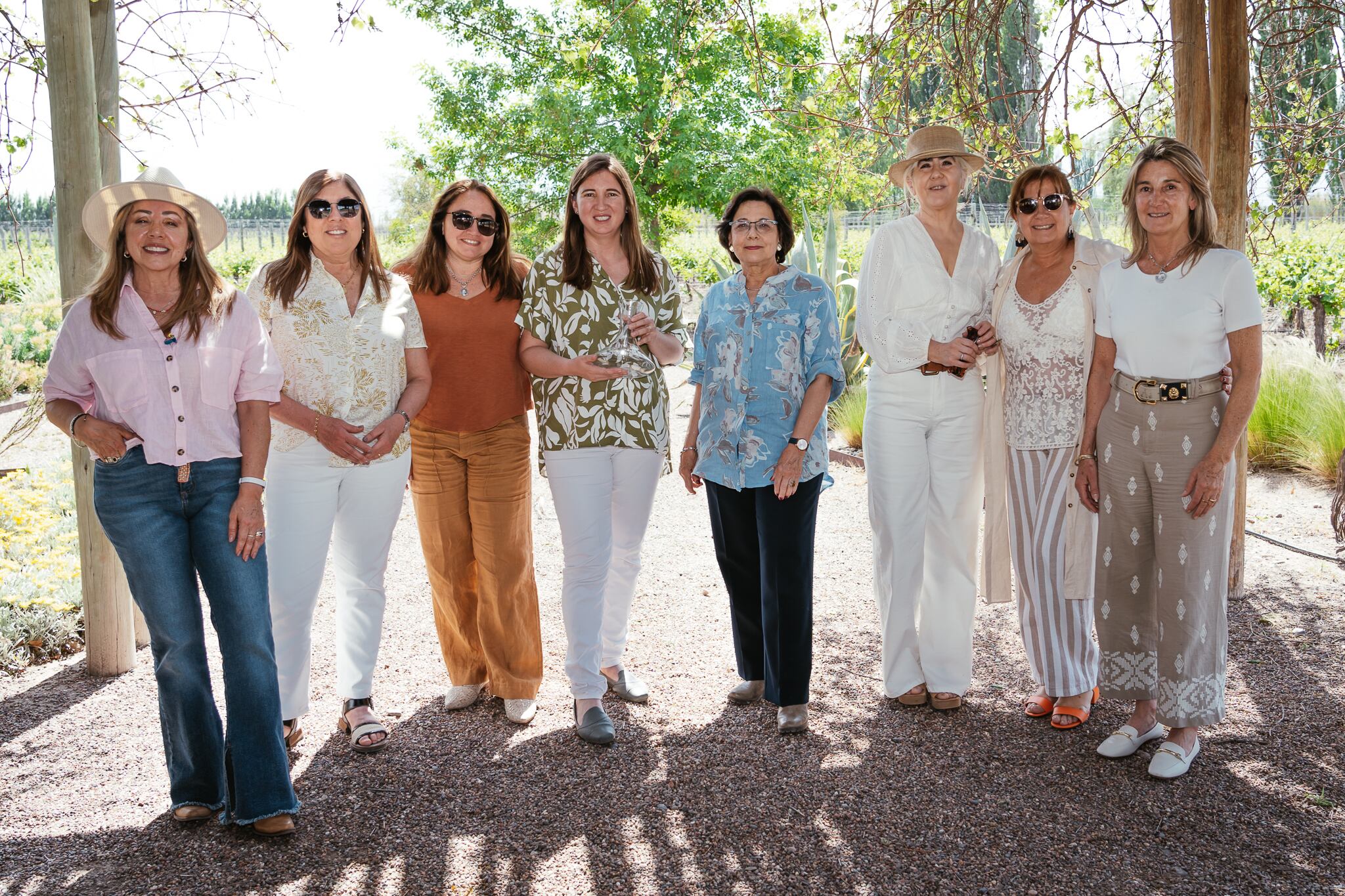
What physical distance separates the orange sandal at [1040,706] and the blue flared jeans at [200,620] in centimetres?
276

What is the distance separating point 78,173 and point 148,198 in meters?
1.68

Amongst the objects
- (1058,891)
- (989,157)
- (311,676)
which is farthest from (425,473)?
(989,157)

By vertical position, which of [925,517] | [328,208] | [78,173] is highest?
[78,173]

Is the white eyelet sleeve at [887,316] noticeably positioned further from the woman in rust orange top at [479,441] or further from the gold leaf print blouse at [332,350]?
the gold leaf print blouse at [332,350]

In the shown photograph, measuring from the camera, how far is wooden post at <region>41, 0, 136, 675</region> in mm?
4368

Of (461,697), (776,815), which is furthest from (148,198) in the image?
(776,815)

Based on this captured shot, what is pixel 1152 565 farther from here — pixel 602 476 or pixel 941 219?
pixel 602 476

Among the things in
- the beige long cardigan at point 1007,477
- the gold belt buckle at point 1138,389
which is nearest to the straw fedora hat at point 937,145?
the beige long cardigan at point 1007,477

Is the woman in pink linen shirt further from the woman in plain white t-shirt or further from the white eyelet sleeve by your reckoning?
the woman in plain white t-shirt

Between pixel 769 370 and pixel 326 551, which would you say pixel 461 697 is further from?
pixel 769 370

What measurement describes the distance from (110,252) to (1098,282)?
3.35 meters

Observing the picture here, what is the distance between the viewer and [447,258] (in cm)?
408

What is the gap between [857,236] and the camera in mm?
33406

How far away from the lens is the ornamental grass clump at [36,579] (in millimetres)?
5043
